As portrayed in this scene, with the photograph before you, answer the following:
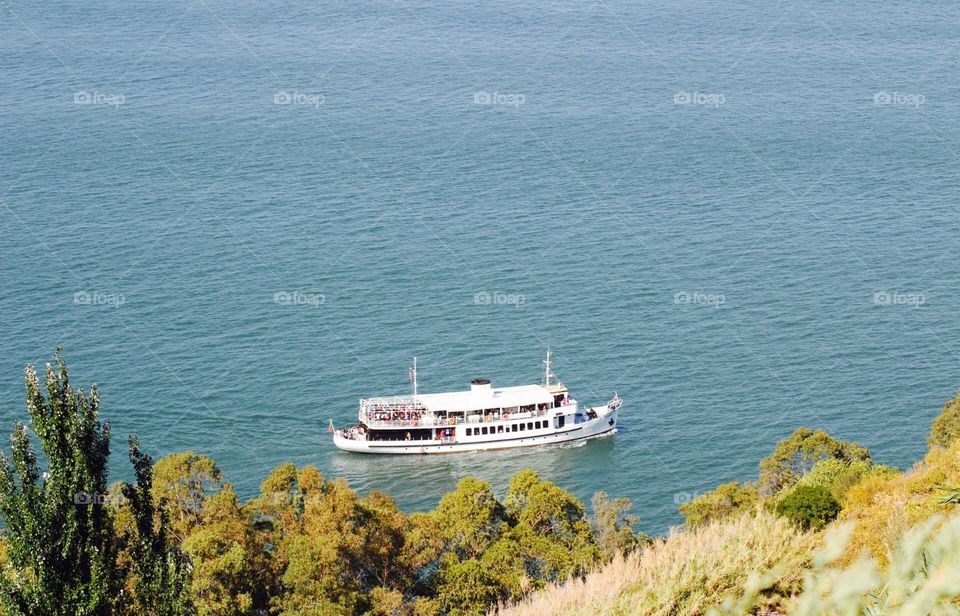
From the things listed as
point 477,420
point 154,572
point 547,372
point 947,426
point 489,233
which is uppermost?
point 489,233

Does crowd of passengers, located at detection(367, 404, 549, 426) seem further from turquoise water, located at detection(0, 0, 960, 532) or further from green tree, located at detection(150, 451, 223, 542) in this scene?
green tree, located at detection(150, 451, 223, 542)

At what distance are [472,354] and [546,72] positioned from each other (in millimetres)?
67058

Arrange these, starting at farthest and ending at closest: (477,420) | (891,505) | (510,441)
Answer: (510,441) < (477,420) < (891,505)

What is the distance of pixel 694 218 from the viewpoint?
93875mm

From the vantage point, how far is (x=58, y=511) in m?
24.6

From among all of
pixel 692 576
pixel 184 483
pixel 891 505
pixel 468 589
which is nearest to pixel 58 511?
pixel 692 576

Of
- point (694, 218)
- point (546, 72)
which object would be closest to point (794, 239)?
point (694, 218)

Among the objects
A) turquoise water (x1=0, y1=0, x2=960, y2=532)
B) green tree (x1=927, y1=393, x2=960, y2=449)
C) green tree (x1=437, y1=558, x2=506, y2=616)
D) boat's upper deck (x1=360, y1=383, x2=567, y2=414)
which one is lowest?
green tree (x1=437, y1=558, x2=506, y2=616)

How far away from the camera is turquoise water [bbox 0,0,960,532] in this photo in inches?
2685

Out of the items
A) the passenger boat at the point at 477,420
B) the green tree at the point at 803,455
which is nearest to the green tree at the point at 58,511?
the green tree at the point at 803,455

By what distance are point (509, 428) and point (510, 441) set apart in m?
1.02

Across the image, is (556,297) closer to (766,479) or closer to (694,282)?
(694,282)

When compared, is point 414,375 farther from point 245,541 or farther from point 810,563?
point 810,563

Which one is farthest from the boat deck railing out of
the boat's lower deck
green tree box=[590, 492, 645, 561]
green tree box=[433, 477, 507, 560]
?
green tree box=[433, 477, 507, 560]
